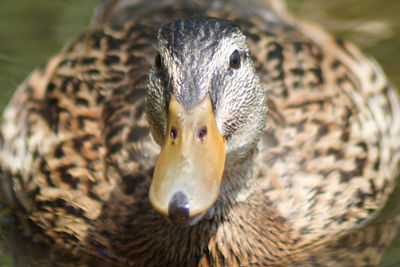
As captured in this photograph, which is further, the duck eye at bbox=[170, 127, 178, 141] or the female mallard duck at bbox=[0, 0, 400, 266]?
the female mallard duck at bbox=[0, 0, 400, 266]

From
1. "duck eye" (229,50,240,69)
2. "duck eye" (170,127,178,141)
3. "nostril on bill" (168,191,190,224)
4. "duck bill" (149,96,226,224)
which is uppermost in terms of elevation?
"duck eye" (229,50,240,69)

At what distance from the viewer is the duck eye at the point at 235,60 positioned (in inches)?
184

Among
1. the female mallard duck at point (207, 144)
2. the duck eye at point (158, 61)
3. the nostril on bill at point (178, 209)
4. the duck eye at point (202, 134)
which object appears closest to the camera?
the nostril on bill at point (178, 209)

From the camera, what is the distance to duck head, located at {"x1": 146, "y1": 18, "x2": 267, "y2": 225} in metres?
4.19

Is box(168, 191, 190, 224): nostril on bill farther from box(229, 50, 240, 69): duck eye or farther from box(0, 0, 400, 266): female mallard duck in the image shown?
box(229, 50, 240, 69): duck eye

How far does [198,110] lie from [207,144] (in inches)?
7.2

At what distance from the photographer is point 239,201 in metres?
5.20

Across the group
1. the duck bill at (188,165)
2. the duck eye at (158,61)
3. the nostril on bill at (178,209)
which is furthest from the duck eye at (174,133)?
the duck eye at (158,61)

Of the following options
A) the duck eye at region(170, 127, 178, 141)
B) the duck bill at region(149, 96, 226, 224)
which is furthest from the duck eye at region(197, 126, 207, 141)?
the duck eye at region(170, 127, 178, 141)

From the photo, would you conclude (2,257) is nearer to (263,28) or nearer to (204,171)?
(204,171)

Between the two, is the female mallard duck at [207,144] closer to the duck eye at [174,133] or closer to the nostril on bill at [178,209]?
the duck eye at [174,133]

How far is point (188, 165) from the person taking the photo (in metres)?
4.25

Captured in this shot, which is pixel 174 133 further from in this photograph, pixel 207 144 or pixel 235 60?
pixel 235 60

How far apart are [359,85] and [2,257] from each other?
9.54 feet
